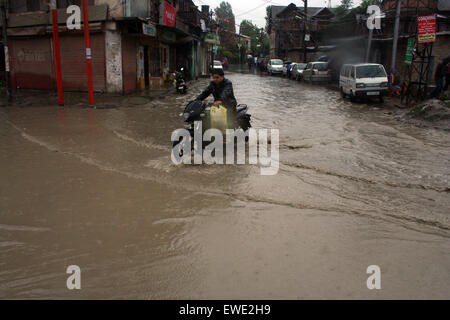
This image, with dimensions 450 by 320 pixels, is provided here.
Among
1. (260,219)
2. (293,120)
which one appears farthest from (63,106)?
(260,219)

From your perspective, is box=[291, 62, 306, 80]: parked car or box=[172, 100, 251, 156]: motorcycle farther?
box=[291, 62, 306, 80]: parked car

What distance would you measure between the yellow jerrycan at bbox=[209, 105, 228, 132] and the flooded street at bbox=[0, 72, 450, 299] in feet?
2.68

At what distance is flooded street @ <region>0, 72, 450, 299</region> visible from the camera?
10.5ft

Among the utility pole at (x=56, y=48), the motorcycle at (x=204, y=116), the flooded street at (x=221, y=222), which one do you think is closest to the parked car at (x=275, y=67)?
the utility pole at (x=56, y=48)

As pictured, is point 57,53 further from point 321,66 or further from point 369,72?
point 321,66

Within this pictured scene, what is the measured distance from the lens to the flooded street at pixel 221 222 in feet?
10.5

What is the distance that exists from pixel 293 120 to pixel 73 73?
11936 mm

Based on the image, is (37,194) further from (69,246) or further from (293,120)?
(293,120)

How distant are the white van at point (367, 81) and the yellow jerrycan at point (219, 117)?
11.3 metres

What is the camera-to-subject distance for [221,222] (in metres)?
4.47

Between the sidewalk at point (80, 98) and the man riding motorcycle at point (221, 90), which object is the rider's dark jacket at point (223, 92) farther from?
the sidewalk at point (80, 98)

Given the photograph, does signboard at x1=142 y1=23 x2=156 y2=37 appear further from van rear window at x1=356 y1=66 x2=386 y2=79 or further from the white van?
van rear window at x1=356 y1=66 x2=386 y2=79

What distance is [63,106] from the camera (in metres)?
14.5

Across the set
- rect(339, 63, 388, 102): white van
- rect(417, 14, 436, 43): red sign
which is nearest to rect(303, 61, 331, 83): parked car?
rect(339, 63, 388, 102): white van
